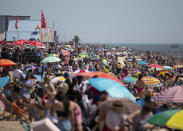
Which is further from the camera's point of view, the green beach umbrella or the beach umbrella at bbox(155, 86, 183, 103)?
the beach umbrella at bbox(155, 86, 183, 103)

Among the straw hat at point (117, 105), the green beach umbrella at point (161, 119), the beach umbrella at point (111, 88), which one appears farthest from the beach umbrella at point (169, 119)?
the beach umbrella at point (111, 88)

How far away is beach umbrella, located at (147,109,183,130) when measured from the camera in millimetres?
3664

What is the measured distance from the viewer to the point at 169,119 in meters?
3.87

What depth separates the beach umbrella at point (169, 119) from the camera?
366cm

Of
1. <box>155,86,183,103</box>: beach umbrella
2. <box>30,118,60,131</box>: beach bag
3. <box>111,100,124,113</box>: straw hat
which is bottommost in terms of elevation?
<box>30,118,60,131</box>: beach bag

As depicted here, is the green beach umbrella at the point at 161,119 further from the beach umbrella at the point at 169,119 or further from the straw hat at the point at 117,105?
the straw hat at the point at 117,105

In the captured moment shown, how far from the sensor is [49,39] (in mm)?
35000

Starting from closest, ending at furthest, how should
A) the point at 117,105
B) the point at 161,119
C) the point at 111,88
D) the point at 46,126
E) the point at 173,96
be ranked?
the point at 117,105
the point at 161,119
the point at 46,126
the point at 111,88
the point at 173,96

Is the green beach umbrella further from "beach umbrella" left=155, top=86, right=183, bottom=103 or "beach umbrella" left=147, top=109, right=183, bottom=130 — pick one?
"beach umbrella" left=155, top=86, right=183, bottom=103

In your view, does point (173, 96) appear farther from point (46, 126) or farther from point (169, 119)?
point (46, 126)

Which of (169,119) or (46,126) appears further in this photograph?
Answer: (46,126)

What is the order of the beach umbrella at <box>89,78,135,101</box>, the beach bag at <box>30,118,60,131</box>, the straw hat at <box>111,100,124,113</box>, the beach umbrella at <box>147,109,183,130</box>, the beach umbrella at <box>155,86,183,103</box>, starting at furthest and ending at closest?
the beach umbrella at <box>155,86,183,103</box> → the beach umbrella at <box>89,78,135,101</box> → the beach bag at <box>30,118,60,131</box> → the straw hat at <box>111,100,124,113</box> → the beach umbrella at <box>147,109,183,130</box>

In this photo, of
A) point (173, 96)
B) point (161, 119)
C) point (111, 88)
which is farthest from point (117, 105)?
point (173, 96)

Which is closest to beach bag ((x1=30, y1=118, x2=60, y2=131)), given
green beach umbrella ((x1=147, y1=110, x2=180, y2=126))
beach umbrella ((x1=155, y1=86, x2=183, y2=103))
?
green beach umbrella ((x1=147, y1=110, x2=180, y2=126))
